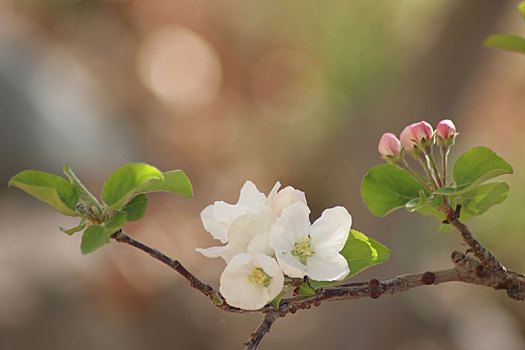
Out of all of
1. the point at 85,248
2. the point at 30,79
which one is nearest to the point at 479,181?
the point at 85,248

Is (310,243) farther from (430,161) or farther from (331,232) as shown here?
(430,161)

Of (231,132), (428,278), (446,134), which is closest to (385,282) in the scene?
(428,278)

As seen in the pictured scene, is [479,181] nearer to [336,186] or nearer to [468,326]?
[336,186]

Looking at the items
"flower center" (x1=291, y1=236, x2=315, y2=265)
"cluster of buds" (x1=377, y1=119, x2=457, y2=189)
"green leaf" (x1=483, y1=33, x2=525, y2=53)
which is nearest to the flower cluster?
"flower center" (x1=291, y1=236, x2=315, y2=265)

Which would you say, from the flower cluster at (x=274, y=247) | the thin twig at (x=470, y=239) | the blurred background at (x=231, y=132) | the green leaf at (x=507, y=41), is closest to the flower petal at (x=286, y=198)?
the flower cluster at (x=274, y=247)

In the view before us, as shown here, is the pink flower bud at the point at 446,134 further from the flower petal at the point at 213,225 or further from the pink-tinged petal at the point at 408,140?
the flower petal at the point at 213,225

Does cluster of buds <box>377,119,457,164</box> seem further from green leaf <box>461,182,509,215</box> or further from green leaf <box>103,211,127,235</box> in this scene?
green leaf <box>103,211,127,235</box>
